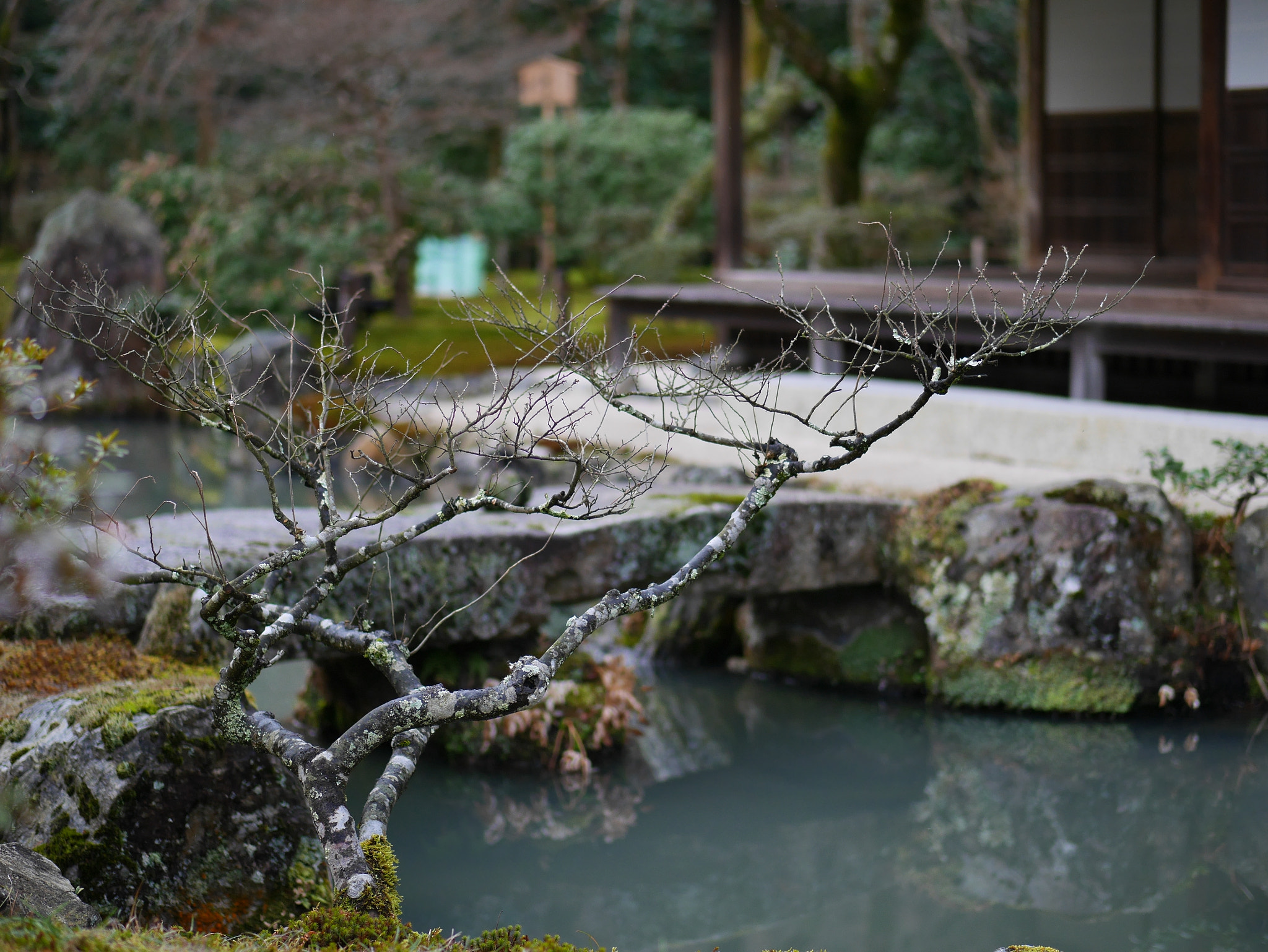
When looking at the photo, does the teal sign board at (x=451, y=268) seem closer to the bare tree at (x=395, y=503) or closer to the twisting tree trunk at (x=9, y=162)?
the twisting tree trunk at (x=9, y=162)

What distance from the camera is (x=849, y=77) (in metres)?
13.0

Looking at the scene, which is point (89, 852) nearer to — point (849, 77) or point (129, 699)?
point (129, 699)

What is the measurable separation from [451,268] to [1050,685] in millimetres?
16003

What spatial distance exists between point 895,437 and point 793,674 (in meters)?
2.24

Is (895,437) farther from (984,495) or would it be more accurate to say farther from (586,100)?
(586,100)

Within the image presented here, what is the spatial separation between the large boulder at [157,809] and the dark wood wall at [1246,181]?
22.0ft

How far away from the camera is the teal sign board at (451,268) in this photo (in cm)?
1933

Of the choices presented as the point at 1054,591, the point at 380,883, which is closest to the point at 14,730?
the point at 380,883

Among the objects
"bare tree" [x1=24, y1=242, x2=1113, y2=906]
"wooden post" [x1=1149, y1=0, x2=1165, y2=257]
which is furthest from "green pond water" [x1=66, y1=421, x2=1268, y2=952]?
"wooden post" [x1=1149, y1=0, x2=1165, y2=257]

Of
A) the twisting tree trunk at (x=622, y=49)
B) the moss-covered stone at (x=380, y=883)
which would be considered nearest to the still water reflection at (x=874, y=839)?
the moss-covered stone at (x=380, y=883)

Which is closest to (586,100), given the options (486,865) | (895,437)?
(895,437)

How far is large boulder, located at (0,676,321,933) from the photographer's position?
12.8 feet

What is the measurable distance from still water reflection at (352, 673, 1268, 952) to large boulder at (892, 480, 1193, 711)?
21cm

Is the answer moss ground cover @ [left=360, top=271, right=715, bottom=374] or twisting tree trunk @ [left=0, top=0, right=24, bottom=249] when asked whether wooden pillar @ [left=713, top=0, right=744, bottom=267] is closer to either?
moss ground cover @ [left=360, top=271, right=715, bottom=374]
